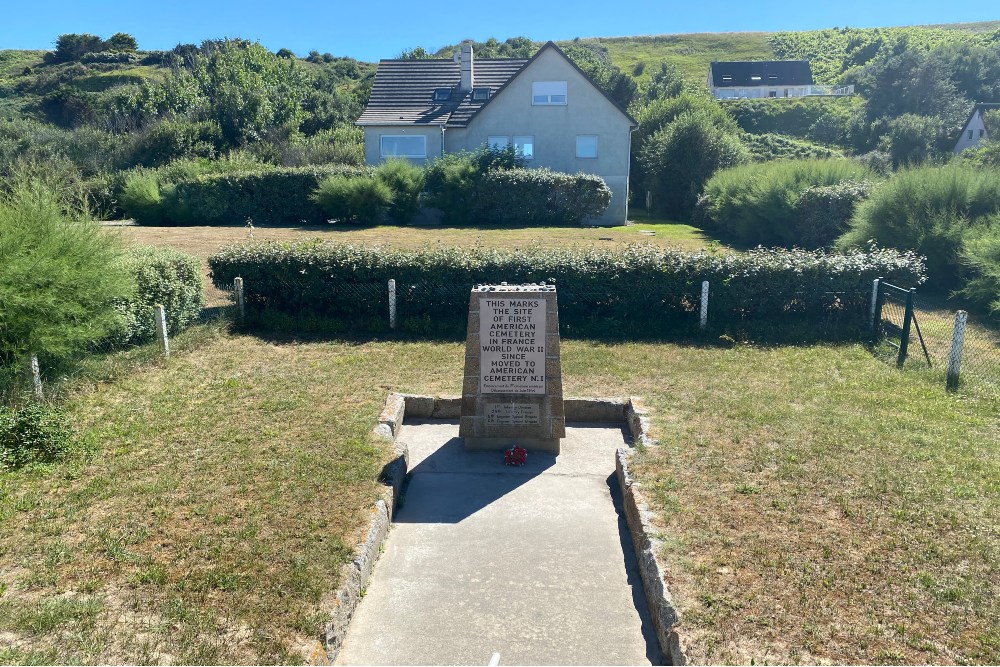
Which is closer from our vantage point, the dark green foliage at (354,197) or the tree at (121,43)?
the dark green foliage at (354,197)

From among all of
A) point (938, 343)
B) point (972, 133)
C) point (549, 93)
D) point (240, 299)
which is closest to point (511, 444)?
point (240, 299)

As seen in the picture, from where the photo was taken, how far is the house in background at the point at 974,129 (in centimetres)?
5778

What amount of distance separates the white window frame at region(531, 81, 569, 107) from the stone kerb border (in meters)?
25.7

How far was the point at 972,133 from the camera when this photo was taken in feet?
194

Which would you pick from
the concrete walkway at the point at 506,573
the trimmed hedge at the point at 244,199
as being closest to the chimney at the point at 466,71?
the trimmed hedge at the point at 244,199

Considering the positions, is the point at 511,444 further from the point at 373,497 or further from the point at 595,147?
the point at 595,147

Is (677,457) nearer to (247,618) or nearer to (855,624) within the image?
(855,624)

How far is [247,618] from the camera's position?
4.76 meters

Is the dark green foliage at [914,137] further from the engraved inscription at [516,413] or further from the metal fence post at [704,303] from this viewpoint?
the engraved inscription at [516,413]

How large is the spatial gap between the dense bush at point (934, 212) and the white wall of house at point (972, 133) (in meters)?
47.7

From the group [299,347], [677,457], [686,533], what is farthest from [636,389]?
[299,347]

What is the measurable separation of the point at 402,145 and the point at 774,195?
17054 mm

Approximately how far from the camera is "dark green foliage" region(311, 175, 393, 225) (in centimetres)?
2838

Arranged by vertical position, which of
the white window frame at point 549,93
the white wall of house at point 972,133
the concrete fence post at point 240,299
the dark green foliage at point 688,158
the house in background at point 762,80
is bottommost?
the concrete fence post at point 240,299
